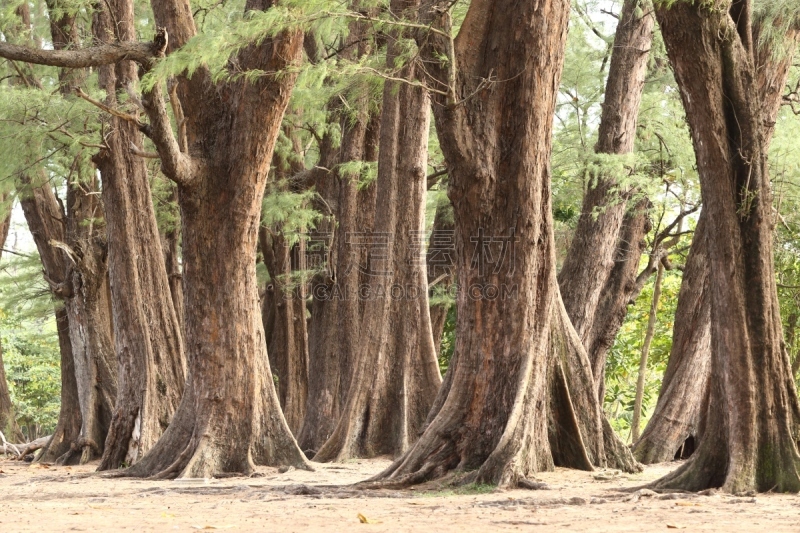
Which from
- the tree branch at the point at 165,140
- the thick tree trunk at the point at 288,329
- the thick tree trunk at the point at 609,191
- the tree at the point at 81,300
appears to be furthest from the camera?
the thick tree trunk at the point at 288,329

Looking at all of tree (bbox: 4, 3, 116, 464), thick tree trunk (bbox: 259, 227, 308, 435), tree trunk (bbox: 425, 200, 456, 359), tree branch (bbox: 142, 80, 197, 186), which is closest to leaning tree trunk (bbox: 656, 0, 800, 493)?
tree branch (bbox: 142, 80, 197, 186)

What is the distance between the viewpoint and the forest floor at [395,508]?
5.86 meters

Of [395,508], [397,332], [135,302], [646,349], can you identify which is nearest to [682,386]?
[646,349]

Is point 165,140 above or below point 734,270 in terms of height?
above

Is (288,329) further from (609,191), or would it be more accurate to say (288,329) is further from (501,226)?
(501,226)

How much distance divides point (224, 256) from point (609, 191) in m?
5.94

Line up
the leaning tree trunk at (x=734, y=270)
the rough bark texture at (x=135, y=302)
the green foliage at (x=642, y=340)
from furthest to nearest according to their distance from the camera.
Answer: the green foliage at (x=642, y=340) < the rough bark texture at (x=135, y=302) < the leaning tree trunk at (x=734, y=270)

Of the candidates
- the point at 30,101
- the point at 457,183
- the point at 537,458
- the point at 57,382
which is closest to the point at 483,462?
the point at 537,458

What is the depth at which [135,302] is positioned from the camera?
13.1m

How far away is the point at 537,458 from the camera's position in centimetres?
902

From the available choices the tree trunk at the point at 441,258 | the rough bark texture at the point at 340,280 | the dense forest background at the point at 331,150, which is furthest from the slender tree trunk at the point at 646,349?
the rough bark texture at the point at 340,280

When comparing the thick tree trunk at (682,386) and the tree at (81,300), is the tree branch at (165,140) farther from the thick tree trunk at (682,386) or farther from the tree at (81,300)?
the thick tree trunk at (682,386)

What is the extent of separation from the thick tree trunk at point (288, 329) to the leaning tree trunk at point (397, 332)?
16.3 feet

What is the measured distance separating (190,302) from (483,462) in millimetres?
3982
